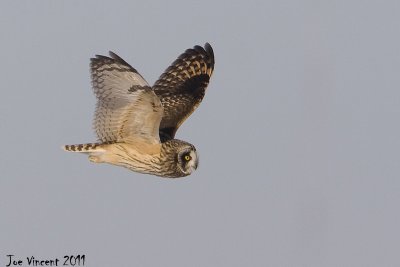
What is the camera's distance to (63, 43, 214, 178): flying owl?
41.7 ft

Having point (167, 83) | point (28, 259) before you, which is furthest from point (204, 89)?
point (28, 259)

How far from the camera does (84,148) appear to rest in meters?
13.5

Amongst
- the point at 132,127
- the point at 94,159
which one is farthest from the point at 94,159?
the point at 132,127

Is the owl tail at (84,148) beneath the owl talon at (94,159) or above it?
above

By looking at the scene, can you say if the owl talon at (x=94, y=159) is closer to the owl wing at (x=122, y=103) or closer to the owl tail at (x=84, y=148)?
the owl tail at (x=84, y=148)

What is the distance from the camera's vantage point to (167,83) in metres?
15.8

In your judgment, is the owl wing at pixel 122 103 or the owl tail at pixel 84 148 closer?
the owl wing at pixel 122 103

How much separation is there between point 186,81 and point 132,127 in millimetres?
2730

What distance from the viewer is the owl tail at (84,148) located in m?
13.5

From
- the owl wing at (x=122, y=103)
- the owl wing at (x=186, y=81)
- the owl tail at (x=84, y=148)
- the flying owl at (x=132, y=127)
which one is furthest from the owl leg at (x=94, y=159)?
the owl wing at (x=186, y=81)

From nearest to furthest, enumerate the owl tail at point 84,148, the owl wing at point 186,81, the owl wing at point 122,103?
the owl wing at point 122,103 < the owl tail at point 84,148 < the owl wing at point 186,81

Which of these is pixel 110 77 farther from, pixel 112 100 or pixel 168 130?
pixel 168 130

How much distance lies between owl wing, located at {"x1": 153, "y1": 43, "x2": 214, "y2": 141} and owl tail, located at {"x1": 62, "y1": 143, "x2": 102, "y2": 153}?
1.62 metres

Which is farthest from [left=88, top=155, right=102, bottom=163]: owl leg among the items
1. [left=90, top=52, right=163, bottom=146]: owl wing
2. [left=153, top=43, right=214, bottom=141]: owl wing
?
Answer: [left=153, top=43, right=214, bottom=141]: owl wing
